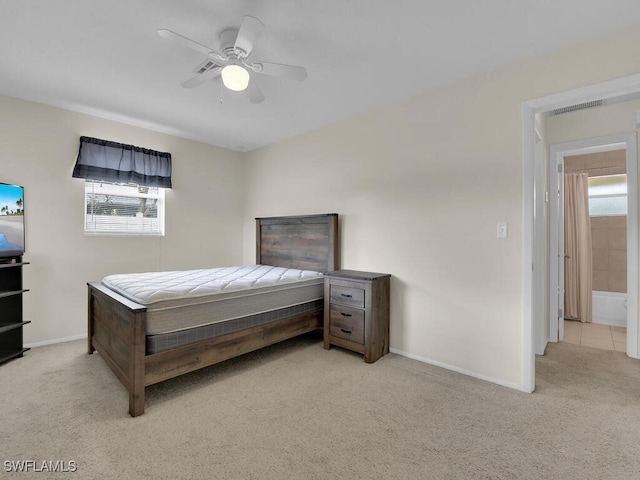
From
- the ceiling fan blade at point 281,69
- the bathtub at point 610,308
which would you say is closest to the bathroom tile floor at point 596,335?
the bathtub at point 610,308

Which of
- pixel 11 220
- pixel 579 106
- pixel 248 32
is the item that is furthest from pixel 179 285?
pixel 579 106

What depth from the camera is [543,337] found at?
3.10 m

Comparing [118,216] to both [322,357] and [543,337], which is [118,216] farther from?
[543,337]

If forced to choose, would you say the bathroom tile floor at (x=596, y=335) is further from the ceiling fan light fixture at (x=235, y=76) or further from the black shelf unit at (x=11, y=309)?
the black shelf unit at (x=11, y=309)

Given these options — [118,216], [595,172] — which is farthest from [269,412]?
[595,172]

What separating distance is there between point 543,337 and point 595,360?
1.35 feet

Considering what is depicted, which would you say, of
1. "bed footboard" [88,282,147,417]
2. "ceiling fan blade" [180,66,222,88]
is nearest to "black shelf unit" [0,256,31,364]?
"bed footboard" [88,282,147,417]

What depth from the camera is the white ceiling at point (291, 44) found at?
1.79 m

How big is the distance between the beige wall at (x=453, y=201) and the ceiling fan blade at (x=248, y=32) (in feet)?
5.51

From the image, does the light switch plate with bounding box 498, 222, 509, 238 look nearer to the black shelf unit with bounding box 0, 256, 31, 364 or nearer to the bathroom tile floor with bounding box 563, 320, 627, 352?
the bathroom tile floor with bounding box 563, 320, 627, 352

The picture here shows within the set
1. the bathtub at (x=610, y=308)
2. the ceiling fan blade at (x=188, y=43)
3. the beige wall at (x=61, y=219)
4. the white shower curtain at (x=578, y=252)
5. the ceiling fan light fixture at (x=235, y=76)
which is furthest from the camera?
the white shower curtain at (x=578, y=252)

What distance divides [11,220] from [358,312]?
3.33m

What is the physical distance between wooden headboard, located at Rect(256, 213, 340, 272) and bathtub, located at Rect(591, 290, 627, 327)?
3.74m

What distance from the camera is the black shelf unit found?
2738mm
